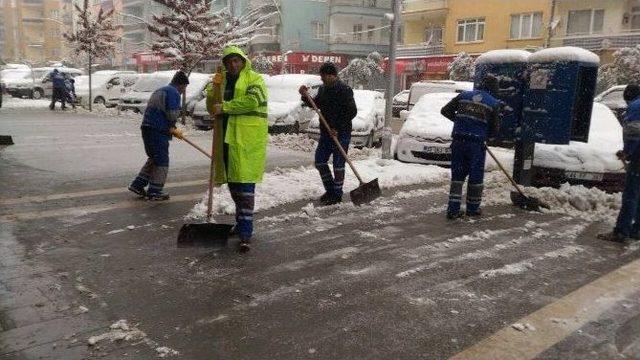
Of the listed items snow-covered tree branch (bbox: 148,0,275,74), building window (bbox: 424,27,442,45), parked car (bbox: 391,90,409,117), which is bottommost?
parked car (bbox: 391,90,409,117)

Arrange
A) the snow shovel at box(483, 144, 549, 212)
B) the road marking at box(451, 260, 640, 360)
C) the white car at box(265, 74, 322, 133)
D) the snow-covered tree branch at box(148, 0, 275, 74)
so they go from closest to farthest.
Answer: the road marking at box(451, 260, 640, 360) → the snow shovel at box(483, 144, 549, 212) → the white car at box(265, 74, 322, 133) → the snow-covered tree branch at box(148, 0, 275, 74)

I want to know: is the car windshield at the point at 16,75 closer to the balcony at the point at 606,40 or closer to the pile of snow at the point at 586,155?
the balcony at the point at 606,40

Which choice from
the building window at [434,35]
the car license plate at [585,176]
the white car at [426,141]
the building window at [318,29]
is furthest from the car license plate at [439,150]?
the building window at [318,29]

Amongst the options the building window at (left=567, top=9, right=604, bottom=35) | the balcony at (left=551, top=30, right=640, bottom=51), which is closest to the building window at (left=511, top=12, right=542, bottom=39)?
the building window at (left=567, top=9, right=604, bottom=35)

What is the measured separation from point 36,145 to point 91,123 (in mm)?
5842

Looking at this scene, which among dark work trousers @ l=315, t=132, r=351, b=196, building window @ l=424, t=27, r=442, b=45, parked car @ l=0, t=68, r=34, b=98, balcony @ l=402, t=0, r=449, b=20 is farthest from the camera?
building window @ l=424, t=27, r=442, b=45

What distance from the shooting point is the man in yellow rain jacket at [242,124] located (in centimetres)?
495

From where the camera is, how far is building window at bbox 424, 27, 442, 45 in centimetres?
3740

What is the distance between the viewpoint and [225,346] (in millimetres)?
3268

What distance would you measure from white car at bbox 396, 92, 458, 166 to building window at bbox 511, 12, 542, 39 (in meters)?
24.1

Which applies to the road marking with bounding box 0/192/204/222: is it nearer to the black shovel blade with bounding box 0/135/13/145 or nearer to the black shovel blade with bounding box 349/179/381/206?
the black shovel blade with bounding box 349/179/381/206

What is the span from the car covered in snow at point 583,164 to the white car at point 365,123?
5.00 m

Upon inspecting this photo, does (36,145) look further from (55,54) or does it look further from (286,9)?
(55,54)

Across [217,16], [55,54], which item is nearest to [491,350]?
[217,16]
